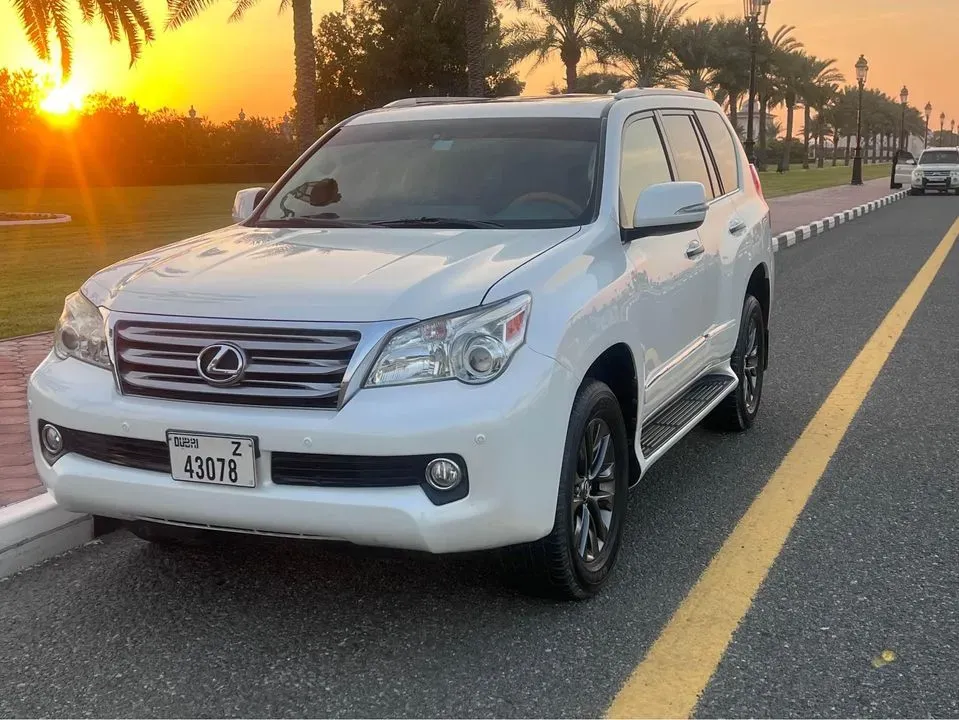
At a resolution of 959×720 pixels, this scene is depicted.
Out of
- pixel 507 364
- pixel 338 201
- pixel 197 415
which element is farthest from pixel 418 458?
pixel 338 201

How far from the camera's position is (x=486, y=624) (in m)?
3.44

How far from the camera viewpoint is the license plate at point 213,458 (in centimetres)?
312

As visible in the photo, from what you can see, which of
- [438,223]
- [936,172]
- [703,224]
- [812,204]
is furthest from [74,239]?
[936,172]

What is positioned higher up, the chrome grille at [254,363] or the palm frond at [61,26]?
the palm frond at [61,26]

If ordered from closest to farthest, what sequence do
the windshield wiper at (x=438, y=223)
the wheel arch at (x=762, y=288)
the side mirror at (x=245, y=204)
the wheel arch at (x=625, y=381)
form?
the wheel arch at (x=625, y=381)
the windshield wiper at (x=438, y=223)
the side mirror at (x=245, y=204)
the wheel arch at (x=762, y=288)

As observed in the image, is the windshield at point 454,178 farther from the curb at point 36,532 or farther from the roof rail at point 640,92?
the curb at point 36,532

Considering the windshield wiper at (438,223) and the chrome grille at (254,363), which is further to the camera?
the windshield wiper at (438,223)

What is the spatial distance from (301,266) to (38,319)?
6868 millimetres

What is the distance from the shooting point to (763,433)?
19.2 feet

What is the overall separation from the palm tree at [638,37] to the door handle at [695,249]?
41982 mm

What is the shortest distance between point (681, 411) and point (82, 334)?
242 cm

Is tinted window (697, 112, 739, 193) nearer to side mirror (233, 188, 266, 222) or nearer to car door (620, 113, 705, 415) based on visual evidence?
car door (620, 113, 705, 415)

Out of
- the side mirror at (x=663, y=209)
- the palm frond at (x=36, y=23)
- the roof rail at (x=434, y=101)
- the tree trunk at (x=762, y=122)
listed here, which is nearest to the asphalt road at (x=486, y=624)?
the side mirror at (x=663, y=209)

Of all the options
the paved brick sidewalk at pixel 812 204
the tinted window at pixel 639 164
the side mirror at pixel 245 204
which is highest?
the tinted window at pixel 639 164
